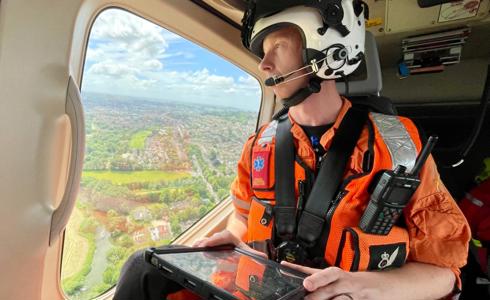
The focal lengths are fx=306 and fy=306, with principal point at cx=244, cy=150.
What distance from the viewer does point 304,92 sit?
1.27 metres


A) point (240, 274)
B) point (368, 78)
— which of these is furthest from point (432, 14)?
point (240, 274)

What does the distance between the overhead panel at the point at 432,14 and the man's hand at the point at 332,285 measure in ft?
5.35

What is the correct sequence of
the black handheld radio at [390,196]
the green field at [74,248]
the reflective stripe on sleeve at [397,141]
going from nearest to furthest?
1. the black handheld radio at [390,196]
2. the reflective stripe on sleeve at [397,141]
3. the green field at [74,248]

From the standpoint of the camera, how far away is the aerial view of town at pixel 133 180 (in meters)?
1.63

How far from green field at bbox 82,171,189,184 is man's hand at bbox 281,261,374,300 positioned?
1213 mm

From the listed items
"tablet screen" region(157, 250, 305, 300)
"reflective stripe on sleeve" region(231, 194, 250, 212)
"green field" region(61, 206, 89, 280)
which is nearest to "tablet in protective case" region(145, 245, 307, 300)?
"tablet screen" region(157, 250, 305, 300)

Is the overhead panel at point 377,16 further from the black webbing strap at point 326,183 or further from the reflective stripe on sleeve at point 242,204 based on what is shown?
the reflective stripe on sleeve at point 242,204

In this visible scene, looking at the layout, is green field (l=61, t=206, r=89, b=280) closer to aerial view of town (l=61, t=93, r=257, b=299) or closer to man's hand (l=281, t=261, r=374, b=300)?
aerial view of town (l=61, t=93, r=257, b=299)

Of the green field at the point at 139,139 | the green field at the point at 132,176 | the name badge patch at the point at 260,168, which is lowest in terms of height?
the green field at the point at 132,176

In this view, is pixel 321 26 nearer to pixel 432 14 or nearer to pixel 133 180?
pixel 432 14

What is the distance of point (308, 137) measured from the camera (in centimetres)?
139

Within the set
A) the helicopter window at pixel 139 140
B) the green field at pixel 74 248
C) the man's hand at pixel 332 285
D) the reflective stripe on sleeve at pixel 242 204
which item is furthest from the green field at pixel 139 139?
the man's hand at pixel 332 285

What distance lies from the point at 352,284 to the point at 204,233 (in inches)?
68.7

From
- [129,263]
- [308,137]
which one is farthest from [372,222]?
[129,263]
